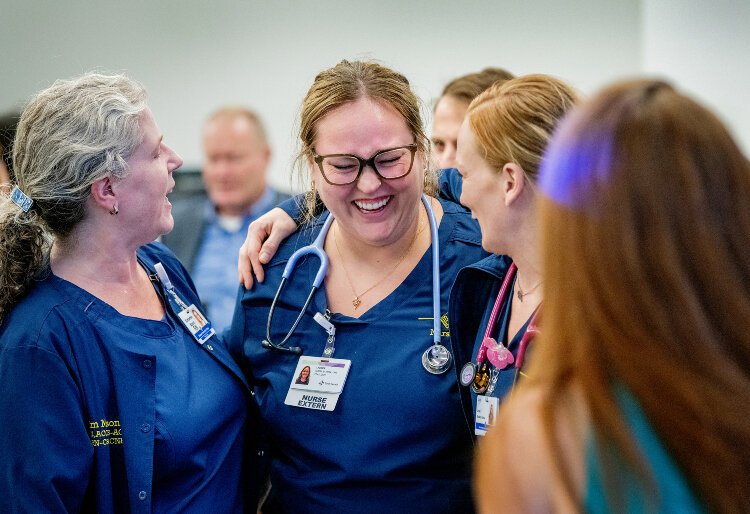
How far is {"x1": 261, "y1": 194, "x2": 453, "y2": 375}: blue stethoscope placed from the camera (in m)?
1.69

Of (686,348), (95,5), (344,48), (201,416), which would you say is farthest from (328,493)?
(95,5)

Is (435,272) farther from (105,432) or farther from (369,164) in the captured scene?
(105,432)

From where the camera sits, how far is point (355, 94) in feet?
5.87

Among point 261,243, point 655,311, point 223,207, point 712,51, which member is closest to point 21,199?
point 261,243

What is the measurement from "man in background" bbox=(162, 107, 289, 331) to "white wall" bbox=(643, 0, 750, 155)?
2076 mm

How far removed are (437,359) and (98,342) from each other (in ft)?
2.36

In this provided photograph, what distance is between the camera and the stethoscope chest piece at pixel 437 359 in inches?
66.1

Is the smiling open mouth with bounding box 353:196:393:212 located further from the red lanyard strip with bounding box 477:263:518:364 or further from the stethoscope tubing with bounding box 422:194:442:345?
the red lanyard strip with bounding box 477:263:518:364

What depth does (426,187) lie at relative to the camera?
6.54 feet

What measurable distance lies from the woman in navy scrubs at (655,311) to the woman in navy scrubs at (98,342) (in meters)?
1.03

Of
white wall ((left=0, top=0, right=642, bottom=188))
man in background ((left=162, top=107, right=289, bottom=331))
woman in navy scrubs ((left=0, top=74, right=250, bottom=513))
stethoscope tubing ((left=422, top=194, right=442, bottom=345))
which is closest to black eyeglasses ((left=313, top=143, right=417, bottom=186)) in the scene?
stethoscope tubing ((left=422, top=194, right=442, bottom=345))

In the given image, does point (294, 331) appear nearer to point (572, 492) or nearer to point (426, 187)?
point (426, 187)

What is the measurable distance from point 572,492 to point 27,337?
112 centimetres

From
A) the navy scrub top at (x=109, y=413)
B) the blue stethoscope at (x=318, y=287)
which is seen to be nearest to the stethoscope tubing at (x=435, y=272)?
the blue stethoscope at (x=318, y=287)
